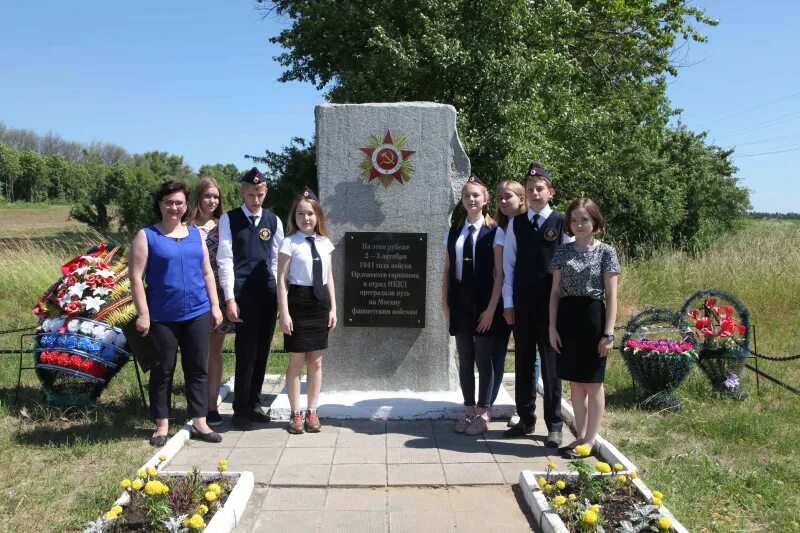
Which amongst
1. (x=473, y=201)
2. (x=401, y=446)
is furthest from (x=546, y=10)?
(x=401, y=446)

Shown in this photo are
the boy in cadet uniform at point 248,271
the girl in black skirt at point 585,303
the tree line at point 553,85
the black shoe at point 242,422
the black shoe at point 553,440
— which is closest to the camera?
the girl in black skirt at point 585,303

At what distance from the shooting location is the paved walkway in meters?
3.34

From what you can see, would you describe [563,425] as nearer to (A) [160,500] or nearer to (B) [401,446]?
(B) [401,446]

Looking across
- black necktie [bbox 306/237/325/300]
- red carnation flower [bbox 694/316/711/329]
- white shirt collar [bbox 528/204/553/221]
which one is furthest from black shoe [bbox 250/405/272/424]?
red carnation flower [bbox 694/316/711/329]

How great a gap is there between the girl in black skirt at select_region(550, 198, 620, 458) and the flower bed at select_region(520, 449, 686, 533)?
2.15 ft

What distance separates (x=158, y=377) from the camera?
4.43 metres

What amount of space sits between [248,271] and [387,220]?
1.24 meters

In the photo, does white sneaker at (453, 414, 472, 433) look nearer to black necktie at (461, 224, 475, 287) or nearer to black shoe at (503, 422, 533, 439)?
black shoe at (503, 422, 533, 439)

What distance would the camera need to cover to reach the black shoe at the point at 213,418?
4.87 m

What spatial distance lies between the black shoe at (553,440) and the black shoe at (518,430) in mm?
220

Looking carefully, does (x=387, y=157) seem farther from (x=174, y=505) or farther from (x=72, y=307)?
(x=174, y=505)

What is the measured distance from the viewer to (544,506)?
325 centimetres

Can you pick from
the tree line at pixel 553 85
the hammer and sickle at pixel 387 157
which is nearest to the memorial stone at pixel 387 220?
the hammer and sickle at pixel 387 157

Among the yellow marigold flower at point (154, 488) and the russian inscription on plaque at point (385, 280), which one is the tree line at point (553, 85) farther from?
the yellow marigold flower at point (154, 488)
